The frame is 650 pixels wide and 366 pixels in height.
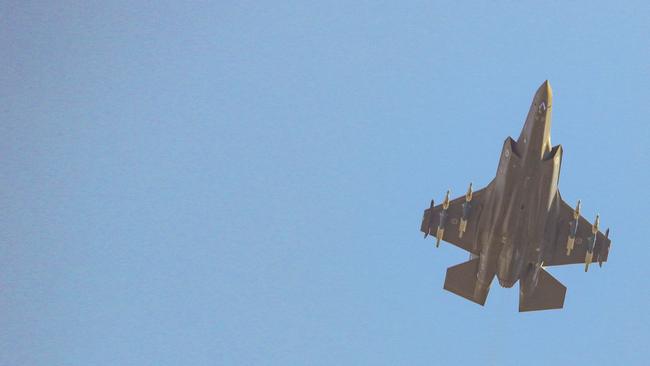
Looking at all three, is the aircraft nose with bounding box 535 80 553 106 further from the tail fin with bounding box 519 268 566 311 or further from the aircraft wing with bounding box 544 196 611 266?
the tail fin with bounding box 519 268 566 311

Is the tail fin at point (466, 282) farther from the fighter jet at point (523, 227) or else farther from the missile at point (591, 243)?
the missile at point (591, 243)

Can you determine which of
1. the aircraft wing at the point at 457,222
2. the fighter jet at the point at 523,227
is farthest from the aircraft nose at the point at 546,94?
the aircraft wing at the point at 457,222

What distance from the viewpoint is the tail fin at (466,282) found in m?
67.8

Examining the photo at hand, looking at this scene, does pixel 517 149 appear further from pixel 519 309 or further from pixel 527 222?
pixel 519 309

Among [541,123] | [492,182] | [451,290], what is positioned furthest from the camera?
[451,290]

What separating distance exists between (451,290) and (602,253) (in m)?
9.21

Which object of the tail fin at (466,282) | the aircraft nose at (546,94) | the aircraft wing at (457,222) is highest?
the aircraft nose at (546,94)

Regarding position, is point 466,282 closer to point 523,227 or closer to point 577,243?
point 523,227

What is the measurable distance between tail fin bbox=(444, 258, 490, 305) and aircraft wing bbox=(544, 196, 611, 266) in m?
4.30

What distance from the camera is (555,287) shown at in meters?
68.9

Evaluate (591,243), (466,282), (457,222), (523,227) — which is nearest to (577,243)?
(591,243)

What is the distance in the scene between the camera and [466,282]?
Answer: 6812 cm

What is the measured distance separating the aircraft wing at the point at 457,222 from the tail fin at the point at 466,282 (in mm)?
1351

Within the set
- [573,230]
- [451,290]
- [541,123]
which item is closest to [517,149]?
[541,123]
